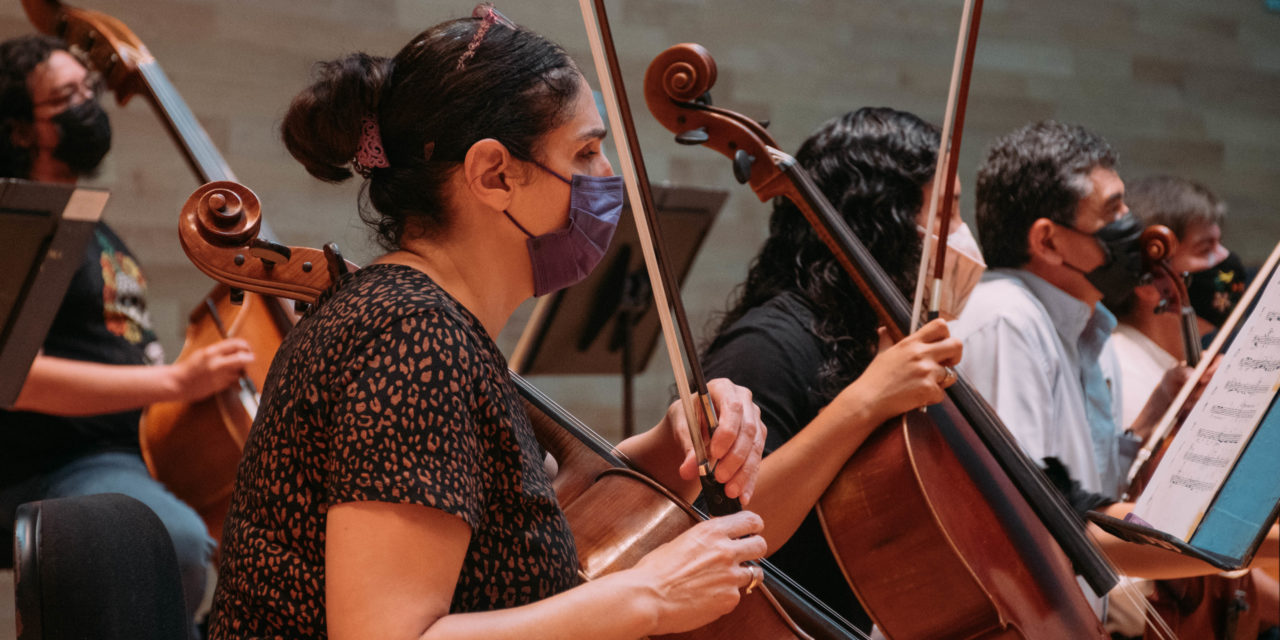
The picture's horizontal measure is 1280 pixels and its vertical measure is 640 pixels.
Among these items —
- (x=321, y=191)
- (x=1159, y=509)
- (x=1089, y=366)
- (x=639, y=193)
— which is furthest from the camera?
(x=321, y=191)

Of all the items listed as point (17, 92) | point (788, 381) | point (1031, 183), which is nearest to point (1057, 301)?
point (1031, 183)

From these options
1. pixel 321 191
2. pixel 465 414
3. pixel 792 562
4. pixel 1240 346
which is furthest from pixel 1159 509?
pixel 321 191

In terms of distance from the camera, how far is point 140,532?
1.20 metres

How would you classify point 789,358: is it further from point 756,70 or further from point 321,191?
point 756,70

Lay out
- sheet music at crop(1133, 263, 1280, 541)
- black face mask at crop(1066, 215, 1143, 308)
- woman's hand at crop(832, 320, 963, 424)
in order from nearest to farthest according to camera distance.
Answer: sheet music at crop(1133, 263, 1280, 541), woman's hand at crop(832, 320, 963, 424), black face mask at crop(1066, 215, 1143, 308)

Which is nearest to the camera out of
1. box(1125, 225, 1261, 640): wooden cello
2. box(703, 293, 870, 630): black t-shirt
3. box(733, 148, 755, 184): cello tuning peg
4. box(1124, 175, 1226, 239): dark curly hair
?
box(733, 148, 755, 184): cello tuning peg

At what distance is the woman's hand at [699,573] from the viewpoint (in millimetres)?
1029

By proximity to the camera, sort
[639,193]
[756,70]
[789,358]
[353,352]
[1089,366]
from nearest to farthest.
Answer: [353,352], [639,193], [789,358], [1089,366], [756,70]

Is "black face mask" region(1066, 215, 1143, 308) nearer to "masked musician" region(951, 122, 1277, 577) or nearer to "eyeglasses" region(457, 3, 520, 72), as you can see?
"masked musician" region(951, 122, 1277, 577)

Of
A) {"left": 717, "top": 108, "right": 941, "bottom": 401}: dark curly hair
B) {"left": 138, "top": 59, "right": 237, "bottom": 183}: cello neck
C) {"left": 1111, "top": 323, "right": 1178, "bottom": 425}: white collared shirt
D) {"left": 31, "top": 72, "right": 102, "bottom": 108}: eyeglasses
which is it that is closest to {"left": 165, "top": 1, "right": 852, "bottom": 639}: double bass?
{"left": 717, "top": 108, "right": 941, "bottom": 401}: dark curly hair

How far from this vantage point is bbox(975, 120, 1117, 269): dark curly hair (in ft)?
8.66

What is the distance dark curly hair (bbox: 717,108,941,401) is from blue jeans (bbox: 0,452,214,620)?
1.17 metres

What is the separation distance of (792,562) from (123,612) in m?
1.04

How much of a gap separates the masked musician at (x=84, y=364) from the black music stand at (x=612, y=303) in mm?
836
